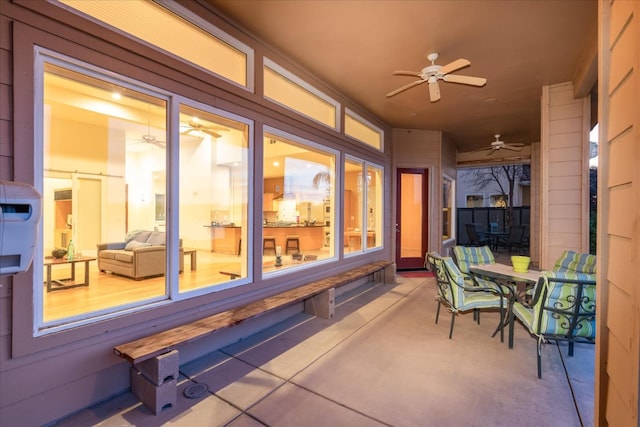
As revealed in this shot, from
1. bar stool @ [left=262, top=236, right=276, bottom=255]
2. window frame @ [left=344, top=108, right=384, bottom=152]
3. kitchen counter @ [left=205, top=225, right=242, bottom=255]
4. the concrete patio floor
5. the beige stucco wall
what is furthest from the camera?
kitchen counter @ [left=205, top=225, right=242, bottom=255]

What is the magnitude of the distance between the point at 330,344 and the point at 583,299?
221 centimetres

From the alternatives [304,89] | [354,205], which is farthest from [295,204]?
[304,89]

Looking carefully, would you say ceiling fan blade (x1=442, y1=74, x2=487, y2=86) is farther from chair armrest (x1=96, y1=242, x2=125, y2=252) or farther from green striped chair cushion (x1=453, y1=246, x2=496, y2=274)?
chair armrest (x1=96, y1=242, x2=125, y2=252)

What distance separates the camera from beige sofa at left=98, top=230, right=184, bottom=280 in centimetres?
512

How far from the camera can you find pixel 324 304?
395 centimetres

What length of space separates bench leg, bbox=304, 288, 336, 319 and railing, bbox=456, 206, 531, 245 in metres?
9.33

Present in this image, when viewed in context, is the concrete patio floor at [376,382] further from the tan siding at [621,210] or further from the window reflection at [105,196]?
the window reflection at [105,196]

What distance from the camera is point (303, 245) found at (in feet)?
27.0

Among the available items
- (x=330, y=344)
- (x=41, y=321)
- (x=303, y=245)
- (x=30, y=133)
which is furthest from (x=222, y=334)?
(x=303, y=245)

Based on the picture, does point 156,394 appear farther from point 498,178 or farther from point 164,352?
point 498,178

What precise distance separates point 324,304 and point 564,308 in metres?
2.46

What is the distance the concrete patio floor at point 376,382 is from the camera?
6.64ft

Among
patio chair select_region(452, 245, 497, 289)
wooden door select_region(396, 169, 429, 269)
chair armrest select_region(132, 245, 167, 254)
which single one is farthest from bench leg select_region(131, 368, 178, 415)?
wooden door select_region(396, 169, 429, 269)

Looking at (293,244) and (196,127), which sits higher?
(196,127)
